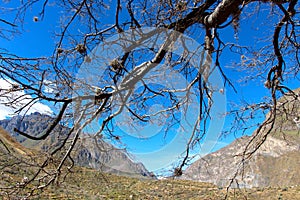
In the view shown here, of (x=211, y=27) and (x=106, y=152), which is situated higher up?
(x=211, y=27)

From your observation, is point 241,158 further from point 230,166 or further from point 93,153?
point 93,153

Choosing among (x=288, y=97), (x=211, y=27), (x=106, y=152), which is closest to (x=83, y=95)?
(x=106, y=152)

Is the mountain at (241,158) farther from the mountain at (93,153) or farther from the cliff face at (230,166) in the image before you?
the mountain at (93,153)

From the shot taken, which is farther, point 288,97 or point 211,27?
Answer: point 288,97

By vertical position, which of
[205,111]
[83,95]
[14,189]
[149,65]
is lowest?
[14,189]

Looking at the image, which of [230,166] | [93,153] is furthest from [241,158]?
[93,153]

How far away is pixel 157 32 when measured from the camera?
221 centimetres

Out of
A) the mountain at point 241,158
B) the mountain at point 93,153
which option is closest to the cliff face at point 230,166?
the mountain at point 241,158

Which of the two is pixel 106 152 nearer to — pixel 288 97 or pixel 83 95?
pixel 83 95

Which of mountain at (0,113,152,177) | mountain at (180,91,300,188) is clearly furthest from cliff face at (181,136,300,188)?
mountain at (0,113,152,177)

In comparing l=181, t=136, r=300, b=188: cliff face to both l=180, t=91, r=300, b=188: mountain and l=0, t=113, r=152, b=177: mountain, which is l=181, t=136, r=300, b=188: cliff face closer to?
l=180, t=91, r=300, b=188: mountain

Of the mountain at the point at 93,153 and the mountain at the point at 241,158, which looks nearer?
the mountain at the point at 93,153

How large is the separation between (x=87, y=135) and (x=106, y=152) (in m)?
0.26

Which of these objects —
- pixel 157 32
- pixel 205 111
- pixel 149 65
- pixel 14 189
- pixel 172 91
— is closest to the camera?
pixel 14 189
